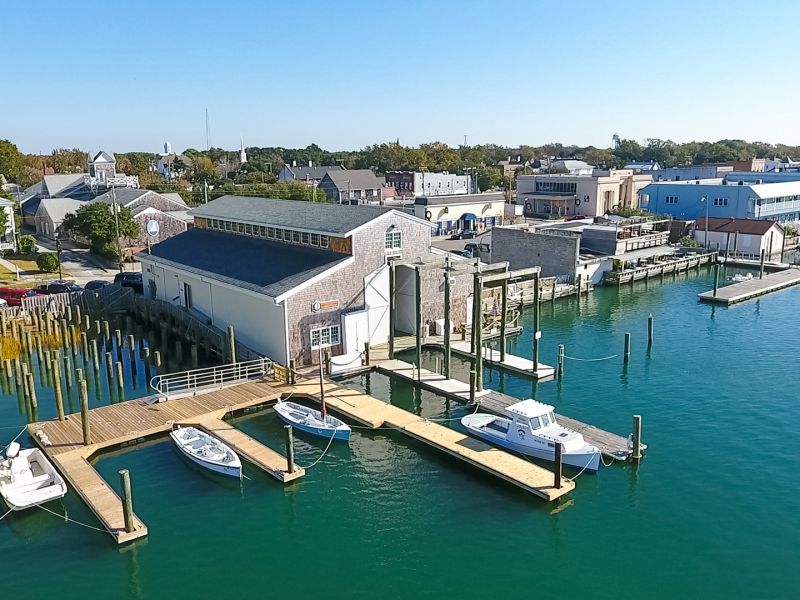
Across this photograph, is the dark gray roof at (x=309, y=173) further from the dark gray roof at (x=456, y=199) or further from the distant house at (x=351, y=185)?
the dark gray roof at (x=456, y=199)

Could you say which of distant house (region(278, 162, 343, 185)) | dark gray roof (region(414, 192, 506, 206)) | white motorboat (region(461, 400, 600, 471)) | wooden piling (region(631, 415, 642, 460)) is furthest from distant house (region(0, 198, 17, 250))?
wooden piling (region(631, 415, 642, 460))

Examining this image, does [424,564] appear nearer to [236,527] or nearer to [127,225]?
[236,527]

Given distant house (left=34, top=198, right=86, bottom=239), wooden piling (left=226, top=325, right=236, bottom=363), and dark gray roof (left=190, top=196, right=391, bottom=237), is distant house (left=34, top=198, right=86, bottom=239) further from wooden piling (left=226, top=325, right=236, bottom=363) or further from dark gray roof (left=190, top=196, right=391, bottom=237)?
wooden piling (left=226, top=325, right=236, bottom=363)

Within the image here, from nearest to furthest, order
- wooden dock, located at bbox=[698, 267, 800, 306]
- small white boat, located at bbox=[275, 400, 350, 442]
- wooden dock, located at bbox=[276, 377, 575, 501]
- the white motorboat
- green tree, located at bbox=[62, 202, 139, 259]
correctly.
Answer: wooden dock, located at bbox=[276, 377, 575, 501], the white motorboat, small white boat, located at bbox=[275, 400, 350, 442], wooden dock, located at bbox=[698, 267, 800, 306], green tree, located at bbox=[62, 202, 139, 259]

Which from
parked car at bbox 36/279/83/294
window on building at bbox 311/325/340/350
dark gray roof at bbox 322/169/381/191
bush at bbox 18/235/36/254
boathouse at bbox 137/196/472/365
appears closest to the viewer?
boathouse at bbox 137/196/472/365

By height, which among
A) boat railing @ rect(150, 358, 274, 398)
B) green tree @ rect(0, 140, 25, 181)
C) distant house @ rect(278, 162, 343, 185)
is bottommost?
boat railing @ rect(150, 358, 274, 398)

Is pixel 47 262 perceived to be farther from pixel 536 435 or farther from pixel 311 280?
pixel 536 435

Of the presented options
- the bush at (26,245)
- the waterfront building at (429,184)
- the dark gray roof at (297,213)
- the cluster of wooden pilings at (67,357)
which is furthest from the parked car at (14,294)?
the waterfront building at (429,184)
